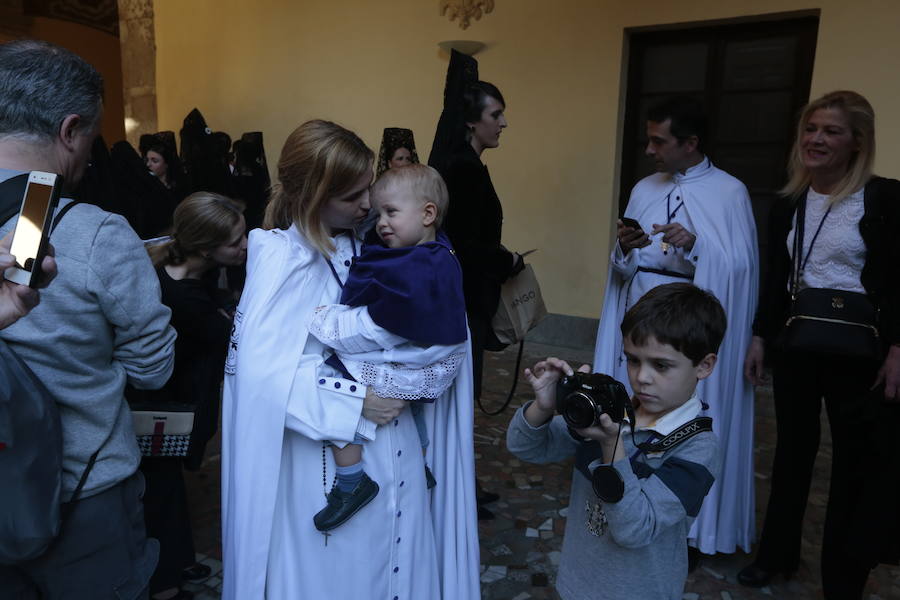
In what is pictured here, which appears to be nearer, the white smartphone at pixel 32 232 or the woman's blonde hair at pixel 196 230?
the white smartphone at pixel 32 232

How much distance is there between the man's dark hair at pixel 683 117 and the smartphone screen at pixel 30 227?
238cm

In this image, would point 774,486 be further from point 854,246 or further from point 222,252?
point 222,252

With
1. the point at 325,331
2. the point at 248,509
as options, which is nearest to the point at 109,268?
the point at 325,331

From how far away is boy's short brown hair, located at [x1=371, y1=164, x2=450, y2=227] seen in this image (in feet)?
5.65

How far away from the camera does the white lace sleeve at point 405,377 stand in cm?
160

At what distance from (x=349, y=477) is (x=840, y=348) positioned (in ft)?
5.68

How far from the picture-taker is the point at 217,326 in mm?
2426

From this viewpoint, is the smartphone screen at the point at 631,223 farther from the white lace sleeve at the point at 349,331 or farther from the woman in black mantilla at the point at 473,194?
the white lace sleeve at the point at 349,331

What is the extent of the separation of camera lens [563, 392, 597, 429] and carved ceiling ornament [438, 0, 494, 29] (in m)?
5.40

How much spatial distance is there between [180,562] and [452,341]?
5.39 ft

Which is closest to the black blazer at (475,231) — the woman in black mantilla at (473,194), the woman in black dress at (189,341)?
the woman in black mantilla at (473,194)

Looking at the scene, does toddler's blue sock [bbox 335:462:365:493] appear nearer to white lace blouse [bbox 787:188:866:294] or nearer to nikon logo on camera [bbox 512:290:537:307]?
nikon logo on camera [bbox 512:290:537:307]

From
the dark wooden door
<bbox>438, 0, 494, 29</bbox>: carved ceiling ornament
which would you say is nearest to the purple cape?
the dark wooden door

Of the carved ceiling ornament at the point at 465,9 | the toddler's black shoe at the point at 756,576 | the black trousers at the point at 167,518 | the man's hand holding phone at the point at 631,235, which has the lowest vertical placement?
the toddler's black shoe at the point at 756,576
